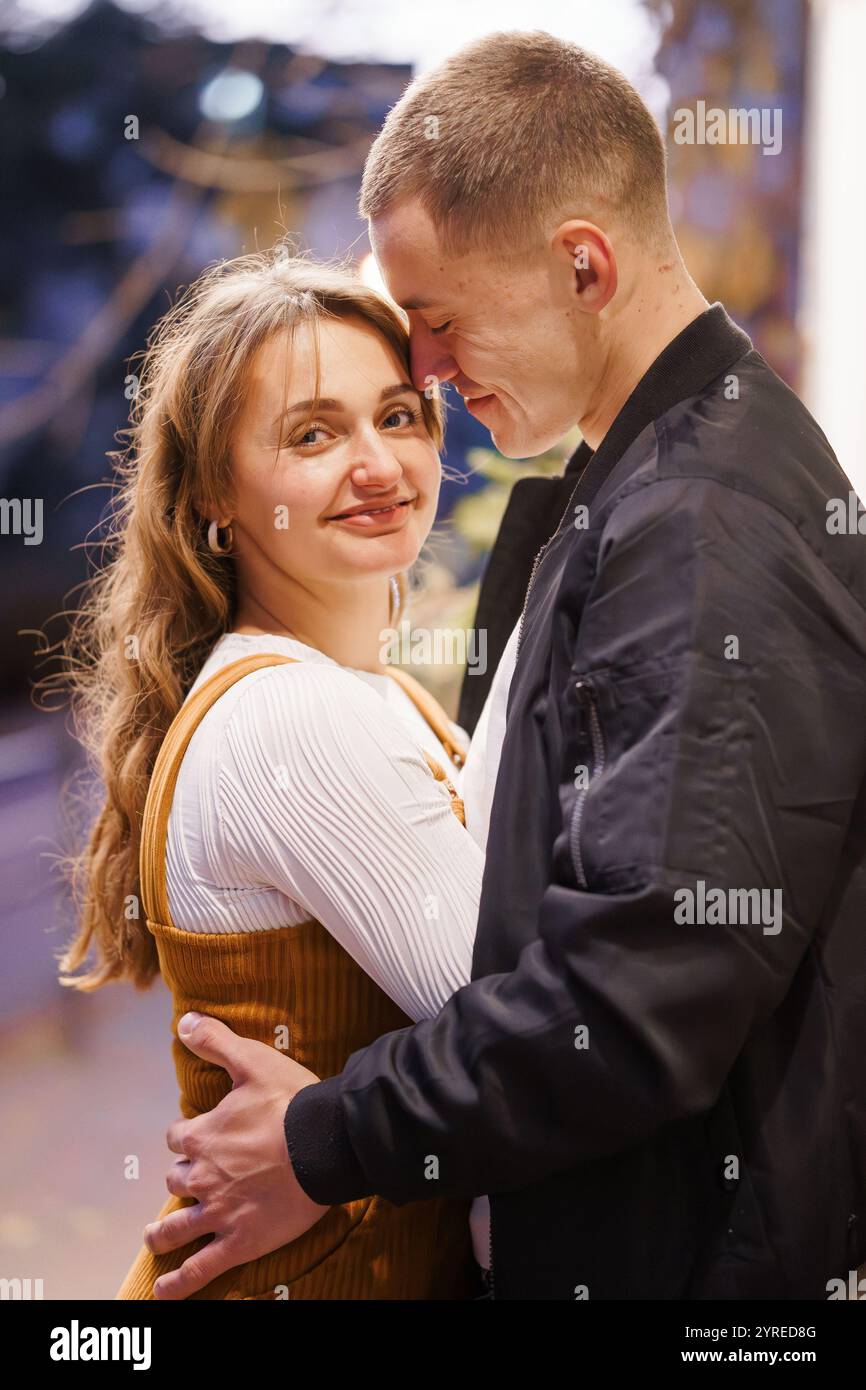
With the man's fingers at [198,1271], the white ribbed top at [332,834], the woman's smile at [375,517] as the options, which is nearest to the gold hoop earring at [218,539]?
the woman's smile at [375,517]

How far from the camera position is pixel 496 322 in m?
1.41

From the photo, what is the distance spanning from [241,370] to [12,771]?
5.34 feet

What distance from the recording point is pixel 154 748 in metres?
1.74

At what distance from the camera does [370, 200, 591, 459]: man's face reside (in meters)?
1.38

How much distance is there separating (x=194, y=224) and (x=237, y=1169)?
6.82 ft

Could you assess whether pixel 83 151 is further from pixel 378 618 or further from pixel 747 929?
pixel 747 929

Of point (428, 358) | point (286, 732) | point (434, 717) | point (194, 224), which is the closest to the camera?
point (286, 732)

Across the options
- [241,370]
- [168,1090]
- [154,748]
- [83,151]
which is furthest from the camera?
[168,1090]

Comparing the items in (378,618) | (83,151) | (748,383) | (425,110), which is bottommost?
(378,618)

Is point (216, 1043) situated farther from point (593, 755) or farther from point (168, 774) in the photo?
point (593, 755)

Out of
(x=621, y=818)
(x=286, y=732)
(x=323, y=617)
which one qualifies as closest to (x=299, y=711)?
(x=286, y=732)

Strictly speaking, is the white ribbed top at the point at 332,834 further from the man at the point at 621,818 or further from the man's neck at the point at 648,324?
the man's neck at the point at 648,324

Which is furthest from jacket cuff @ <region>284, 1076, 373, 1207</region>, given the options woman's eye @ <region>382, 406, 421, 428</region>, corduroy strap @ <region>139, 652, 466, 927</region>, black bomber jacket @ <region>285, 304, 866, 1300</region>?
woman's eye @ <region>382, 406, 421, 428</region>
